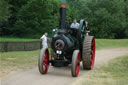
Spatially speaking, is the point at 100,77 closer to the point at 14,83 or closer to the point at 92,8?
the point at 14,83

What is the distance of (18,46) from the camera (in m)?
18.9

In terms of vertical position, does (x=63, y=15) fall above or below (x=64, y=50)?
above

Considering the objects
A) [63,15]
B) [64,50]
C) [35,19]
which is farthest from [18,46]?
[35,19]

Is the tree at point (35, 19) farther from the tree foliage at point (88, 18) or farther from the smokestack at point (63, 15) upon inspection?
the smokestack at point (63, 15)

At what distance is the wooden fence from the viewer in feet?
57.2

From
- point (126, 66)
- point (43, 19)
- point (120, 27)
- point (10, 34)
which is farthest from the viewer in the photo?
point (10, 34)

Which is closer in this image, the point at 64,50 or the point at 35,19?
the point at 64,50

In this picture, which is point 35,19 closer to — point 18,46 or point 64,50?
point 18,46

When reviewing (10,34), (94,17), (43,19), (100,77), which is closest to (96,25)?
(94,17)

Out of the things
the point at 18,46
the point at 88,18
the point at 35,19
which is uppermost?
the point at 18,46

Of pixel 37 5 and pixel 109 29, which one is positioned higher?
pixel 37 5

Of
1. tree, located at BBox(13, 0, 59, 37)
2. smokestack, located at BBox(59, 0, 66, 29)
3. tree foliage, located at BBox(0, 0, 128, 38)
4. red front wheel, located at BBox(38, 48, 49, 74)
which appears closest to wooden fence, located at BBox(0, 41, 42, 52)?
red front wheel, located at BBox(38, 48, 49, 74)

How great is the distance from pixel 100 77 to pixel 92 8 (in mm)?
37457

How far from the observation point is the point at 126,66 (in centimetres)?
1113
